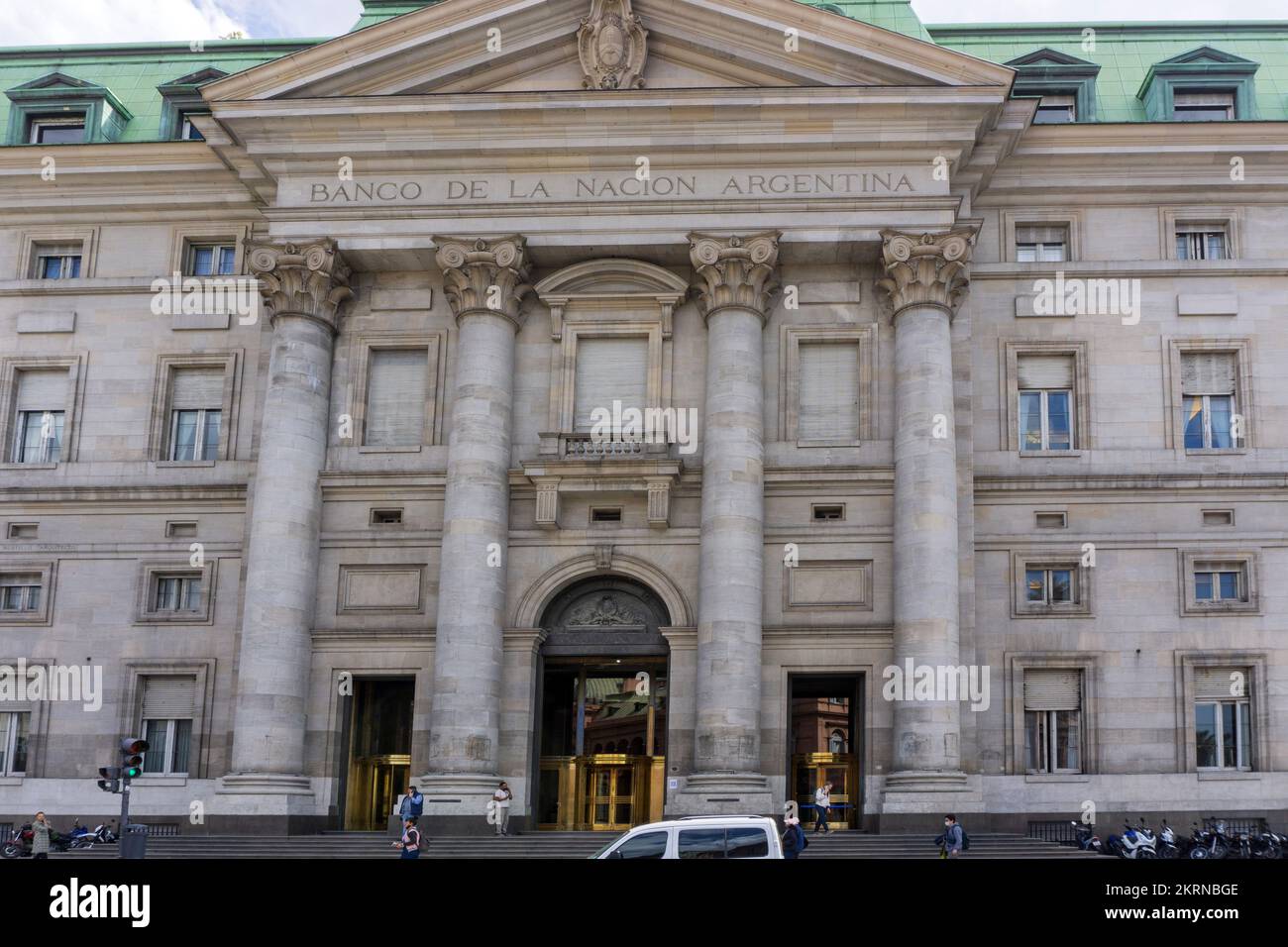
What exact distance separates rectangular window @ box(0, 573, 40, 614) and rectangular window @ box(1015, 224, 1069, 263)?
1193 inches

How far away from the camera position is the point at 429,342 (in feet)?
138

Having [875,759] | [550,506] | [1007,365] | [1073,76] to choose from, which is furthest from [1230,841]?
[1073,76]

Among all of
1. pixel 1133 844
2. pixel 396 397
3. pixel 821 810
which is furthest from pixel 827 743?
pixel 396 397

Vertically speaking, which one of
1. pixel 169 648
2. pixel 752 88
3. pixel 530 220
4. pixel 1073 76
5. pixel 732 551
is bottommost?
pixel 169 648

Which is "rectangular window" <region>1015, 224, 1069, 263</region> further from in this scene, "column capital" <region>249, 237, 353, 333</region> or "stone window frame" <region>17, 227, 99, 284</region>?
"stone window frame" <region>17, 227, 99, 284</region>

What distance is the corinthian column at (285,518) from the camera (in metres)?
38.4

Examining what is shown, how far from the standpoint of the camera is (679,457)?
131 ft

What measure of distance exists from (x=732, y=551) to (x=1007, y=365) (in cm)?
1010

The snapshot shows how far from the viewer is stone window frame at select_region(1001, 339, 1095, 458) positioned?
1614 inches

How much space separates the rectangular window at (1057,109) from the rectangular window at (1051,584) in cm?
1393

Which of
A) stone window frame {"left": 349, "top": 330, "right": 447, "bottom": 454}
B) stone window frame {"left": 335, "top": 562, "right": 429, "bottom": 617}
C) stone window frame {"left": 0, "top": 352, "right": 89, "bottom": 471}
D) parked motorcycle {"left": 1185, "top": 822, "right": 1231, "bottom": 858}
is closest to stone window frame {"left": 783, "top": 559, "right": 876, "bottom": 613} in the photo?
parked motorcycle {"left": 1185, "top": 822, "right": 1231, "bottom": 858}
